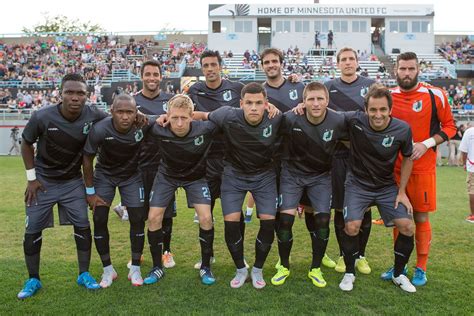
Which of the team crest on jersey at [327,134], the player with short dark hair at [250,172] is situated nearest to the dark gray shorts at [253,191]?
the player with short dark hair at [250,172]

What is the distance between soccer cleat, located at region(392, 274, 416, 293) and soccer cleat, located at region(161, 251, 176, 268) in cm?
274

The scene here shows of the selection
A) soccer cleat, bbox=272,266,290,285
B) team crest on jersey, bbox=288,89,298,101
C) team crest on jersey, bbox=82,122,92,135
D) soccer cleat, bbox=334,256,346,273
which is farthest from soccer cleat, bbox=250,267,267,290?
team crest on jersey, bbox=82,122,92,135

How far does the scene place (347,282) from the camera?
16.0 feet

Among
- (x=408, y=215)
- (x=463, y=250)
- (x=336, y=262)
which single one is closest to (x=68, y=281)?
(x=336, y=262)

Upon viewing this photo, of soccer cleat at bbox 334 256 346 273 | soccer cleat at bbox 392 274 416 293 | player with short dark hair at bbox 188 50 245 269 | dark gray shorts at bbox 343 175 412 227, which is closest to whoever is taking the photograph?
soccer cleat at bbox 392 274 416 293

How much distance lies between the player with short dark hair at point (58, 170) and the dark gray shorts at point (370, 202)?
117 inches

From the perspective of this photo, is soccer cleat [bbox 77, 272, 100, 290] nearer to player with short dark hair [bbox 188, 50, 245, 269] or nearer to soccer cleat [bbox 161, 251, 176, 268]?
soccer cleat [bbox 161, 251, 176, 268]

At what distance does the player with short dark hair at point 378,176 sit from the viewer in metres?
4.75

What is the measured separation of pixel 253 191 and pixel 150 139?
140cm

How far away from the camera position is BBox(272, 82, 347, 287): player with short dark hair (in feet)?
16.3

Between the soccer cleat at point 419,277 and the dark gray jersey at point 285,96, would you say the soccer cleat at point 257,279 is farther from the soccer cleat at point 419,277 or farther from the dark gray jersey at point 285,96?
the dark gray jersey at point 285,96

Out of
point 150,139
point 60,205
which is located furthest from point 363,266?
point 60,205

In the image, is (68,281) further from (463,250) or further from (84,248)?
(463,250)

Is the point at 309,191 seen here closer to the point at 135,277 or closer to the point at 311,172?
the point at 311,172
